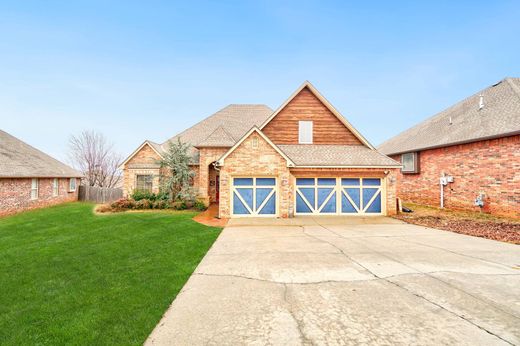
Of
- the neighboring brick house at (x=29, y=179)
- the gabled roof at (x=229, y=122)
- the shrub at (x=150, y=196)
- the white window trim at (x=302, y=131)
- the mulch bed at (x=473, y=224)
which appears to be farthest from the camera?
the gabled roof at (x=229, y=122)

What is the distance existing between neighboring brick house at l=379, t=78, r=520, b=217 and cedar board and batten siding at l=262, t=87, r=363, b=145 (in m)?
6.30

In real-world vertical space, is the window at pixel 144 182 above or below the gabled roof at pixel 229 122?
below

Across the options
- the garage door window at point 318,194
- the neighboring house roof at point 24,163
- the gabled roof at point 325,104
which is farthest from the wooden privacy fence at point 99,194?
the garage door window at point 318,194

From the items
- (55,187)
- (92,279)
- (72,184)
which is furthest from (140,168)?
(92,279)

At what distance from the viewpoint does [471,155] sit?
551 inches

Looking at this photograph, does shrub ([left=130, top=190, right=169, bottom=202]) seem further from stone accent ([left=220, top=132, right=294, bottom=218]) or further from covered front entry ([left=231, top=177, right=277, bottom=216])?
covered front entry ([left=231, top=177, right=277, bottom=216])

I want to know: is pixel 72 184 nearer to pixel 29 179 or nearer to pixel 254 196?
pixel 29 179

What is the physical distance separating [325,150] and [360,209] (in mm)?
4236

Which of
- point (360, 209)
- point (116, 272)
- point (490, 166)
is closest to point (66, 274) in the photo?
point (116, 272)

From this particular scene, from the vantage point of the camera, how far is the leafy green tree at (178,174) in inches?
620

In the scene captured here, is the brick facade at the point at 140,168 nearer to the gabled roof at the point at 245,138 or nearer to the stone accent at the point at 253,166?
the gabled roof at the point at 245,138

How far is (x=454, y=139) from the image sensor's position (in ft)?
49.1

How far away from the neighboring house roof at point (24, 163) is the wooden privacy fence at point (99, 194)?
1.86 metres

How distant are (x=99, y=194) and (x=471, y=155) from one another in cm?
3042
